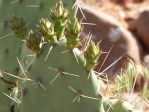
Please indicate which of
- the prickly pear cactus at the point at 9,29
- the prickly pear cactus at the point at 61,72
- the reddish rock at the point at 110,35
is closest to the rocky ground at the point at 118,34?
Answer: the reddish rock at the point at 110,35

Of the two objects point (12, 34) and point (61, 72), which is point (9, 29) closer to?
point (12, 34)

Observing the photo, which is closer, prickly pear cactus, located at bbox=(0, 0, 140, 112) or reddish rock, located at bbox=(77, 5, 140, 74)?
prickly pear cactus, located at bbox=(0, 0, 140, 112)

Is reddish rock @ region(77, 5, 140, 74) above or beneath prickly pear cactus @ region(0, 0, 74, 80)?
beneath

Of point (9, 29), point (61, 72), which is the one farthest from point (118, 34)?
point (61, 72)

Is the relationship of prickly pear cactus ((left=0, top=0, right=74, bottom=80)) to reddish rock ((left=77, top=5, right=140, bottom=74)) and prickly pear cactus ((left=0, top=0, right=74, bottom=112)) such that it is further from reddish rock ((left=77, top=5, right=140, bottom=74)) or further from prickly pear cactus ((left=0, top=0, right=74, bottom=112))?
reddish rock ((left=77, top=5, right=140, bottom=74))

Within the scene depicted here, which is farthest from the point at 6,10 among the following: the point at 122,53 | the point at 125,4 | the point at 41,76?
the point at 125,4

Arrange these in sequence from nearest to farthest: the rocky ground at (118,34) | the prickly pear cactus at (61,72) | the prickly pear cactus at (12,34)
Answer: the prickly pear cactus at (61,72) < the prickly pear cactus at (12,34) < the rocky ground at (118,34)

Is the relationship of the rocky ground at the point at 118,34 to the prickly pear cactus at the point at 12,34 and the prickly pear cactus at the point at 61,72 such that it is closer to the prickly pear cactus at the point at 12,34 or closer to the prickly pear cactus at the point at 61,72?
the prickly pear cactus at the point at 12,34

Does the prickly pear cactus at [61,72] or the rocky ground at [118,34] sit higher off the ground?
the prickly pear cactus at [61,72]

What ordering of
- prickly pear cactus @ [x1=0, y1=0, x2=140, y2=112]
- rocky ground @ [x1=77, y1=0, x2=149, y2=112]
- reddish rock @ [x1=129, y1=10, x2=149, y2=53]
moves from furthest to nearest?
reddish rock @ [x1=129, y1=10, x2=149, y2=53] → rocky ground @ [x1=77, y1=0, x2=149, y2=112] → prickly pear cactus @ [x1=0, y1=0, x2=140, y2=112]

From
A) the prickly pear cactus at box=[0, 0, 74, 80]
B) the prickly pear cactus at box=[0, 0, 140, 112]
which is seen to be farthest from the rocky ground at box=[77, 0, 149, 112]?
the prickly pear cactus at box=[0, 0, 140, 112]

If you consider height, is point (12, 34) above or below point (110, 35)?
above
